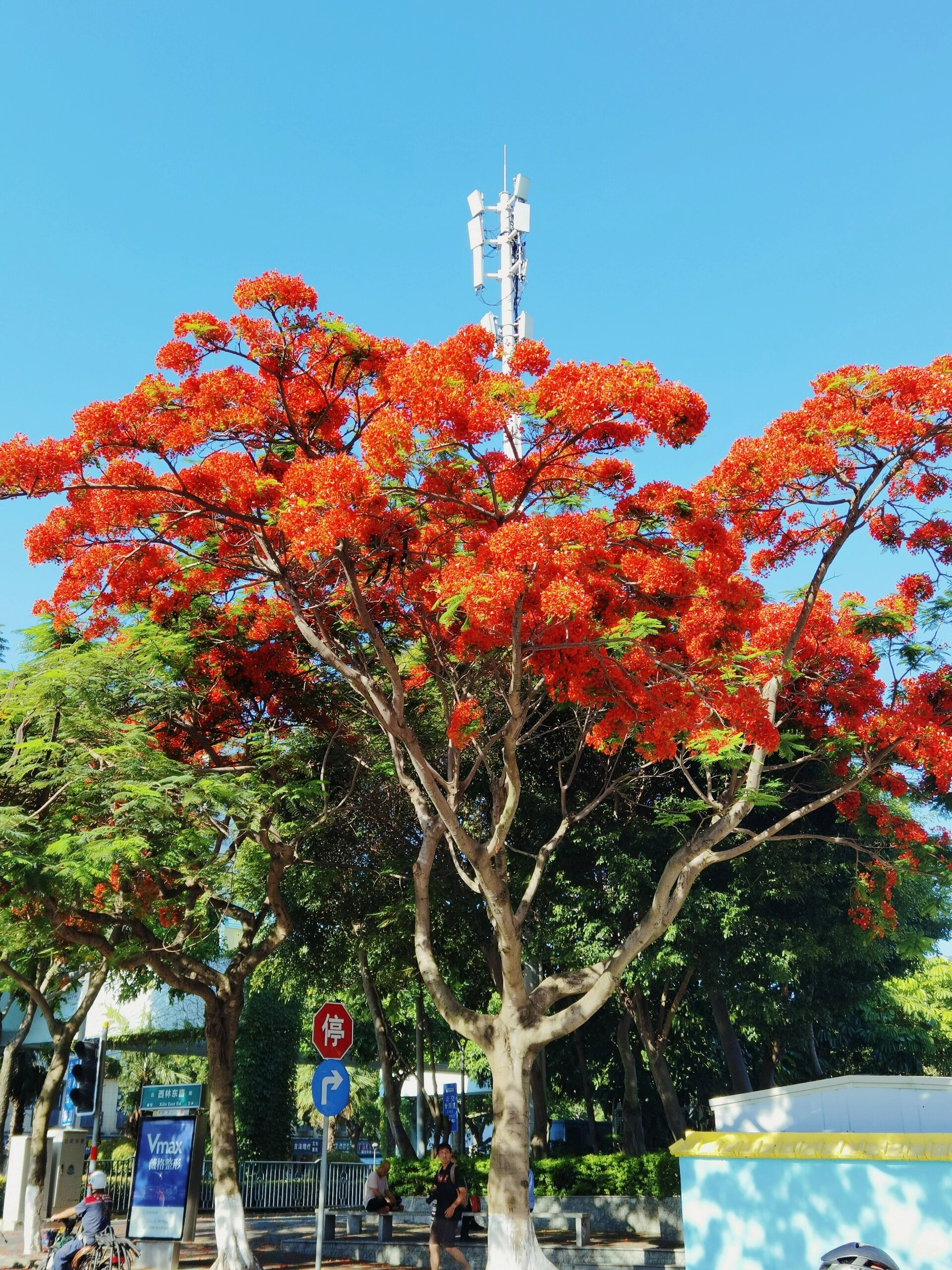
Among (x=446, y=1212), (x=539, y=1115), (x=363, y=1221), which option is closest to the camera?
(x=446, y=1212)

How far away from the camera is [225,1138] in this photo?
14.4 m

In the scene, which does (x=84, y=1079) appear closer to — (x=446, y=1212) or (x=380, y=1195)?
(x=380, y=1195)

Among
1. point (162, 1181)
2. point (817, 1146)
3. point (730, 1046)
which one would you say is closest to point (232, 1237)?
point (162, 1181)

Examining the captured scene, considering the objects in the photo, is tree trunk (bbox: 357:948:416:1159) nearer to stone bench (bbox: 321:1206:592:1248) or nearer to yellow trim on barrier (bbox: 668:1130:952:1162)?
stone bench (bbox: 321:1206:592:1248)

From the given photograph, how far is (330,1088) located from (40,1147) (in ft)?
32.9

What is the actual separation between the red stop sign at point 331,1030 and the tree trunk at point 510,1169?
1673mm

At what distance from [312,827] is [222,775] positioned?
1.66 m

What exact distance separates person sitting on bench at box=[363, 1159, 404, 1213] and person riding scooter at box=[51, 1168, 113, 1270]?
24.3ft

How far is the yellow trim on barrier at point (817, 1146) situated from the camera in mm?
7492

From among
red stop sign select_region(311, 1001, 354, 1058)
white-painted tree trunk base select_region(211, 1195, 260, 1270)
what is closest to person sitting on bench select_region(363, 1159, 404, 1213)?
white-painted tree trunk base select_region(211, 1195, 260, 1270)

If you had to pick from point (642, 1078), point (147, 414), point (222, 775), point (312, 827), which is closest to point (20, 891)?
point (222, 775)

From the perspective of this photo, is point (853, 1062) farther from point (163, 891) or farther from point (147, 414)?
point (147, 414)

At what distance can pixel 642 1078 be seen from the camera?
28719mm

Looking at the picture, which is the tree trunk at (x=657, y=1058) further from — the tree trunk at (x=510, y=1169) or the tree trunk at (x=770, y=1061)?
the tree trunk at (x=510, y=1169)
